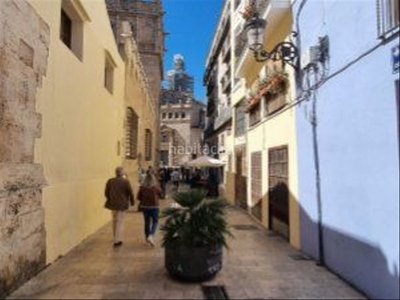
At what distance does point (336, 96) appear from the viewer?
21.8ft

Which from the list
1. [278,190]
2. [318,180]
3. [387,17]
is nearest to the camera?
[387,17]

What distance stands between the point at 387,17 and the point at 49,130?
16.6 feet

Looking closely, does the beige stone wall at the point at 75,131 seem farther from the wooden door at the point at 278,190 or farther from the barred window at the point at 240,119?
the barred window at the point at 240,119

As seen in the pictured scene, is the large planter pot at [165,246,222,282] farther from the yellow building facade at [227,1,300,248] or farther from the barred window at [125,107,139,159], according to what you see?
the barred window at [125,107,139,159]

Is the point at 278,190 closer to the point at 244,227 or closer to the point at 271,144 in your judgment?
the point at 271,144

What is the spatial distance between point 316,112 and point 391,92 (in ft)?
8.90

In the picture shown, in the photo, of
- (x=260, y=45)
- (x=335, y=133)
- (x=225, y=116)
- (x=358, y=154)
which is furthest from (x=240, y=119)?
(x=358, y=154)

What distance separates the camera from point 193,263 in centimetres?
623

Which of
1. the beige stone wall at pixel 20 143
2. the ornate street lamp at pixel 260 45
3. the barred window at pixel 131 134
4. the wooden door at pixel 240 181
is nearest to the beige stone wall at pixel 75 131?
the beige stone wall at pixel 20 143

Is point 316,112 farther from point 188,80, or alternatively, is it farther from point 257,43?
point 188,80

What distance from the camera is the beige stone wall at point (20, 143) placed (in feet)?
18.3

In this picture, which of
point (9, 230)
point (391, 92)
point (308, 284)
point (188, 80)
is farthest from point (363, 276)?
point (188, 80)

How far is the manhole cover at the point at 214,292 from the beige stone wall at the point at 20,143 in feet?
7.81

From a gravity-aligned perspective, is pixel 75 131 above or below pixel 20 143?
above
